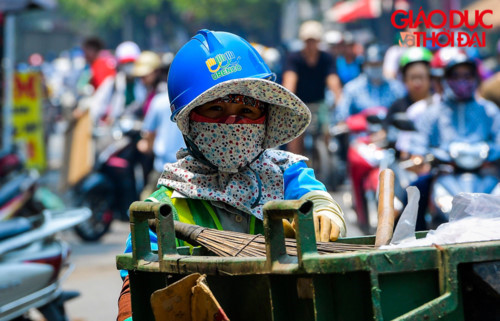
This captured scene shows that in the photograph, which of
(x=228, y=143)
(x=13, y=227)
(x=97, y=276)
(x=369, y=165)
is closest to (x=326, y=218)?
(x=228, y=143)

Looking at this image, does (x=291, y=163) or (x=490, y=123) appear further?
(x=490, y=123)

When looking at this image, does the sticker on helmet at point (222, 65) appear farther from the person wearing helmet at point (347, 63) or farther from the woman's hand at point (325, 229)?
the person wearing helmet at point (347, 63)

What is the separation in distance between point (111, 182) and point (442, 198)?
5266mm

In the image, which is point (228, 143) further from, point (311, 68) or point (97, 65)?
point (97, 65)

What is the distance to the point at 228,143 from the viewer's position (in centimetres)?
289

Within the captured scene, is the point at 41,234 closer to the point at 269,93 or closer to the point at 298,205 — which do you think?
the point at 269,93

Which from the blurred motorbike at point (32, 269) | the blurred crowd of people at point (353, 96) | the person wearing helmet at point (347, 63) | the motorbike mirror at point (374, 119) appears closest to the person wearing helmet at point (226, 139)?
the blurred motorbike at point (32, 269)

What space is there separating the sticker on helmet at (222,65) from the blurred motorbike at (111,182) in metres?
8.19

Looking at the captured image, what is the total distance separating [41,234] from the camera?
598 centimetres

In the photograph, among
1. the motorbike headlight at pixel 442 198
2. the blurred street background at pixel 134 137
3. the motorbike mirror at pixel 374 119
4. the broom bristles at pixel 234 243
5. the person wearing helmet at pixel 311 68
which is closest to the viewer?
the broom bristles at pixel 234 243

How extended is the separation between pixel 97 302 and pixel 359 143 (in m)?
3.65

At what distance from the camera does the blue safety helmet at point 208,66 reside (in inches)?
111

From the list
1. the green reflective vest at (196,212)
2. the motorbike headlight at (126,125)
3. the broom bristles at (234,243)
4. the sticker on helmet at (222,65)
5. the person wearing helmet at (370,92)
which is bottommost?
the broom bristles at (234,243)

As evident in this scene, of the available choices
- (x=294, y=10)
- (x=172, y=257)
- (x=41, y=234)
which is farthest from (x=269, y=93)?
(x=294, y=10)
